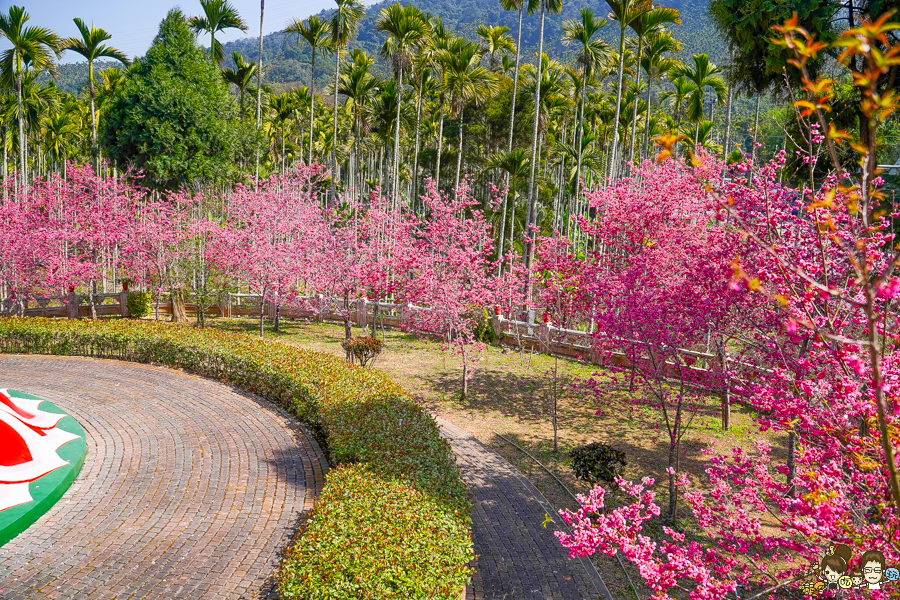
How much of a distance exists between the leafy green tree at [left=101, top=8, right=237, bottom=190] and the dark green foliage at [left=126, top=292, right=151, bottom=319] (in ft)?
16.7

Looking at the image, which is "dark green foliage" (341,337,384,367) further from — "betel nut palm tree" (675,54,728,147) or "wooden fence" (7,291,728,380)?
"betel nut palm tree" (675,54,728,147)

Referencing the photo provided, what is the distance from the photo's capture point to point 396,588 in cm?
504

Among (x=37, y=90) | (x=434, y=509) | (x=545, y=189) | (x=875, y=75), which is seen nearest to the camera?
(x=875, y=75)

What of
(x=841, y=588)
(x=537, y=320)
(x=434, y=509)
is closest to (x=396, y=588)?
(x=434, y=509)

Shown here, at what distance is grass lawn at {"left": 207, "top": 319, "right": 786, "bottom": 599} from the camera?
32.0ft

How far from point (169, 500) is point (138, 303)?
55.3 feet

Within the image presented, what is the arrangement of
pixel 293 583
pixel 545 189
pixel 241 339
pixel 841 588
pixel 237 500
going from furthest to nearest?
pixel 545 189
pixel 241 339
pixel 237 500
pixel 293 583
pixel 841 588

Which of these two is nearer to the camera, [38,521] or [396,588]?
[396,588]

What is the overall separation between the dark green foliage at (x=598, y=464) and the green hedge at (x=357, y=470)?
6.68 ft

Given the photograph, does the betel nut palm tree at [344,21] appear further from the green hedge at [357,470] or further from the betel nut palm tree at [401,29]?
the green hedge at [357,470]

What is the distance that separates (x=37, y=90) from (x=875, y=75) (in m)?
40.5

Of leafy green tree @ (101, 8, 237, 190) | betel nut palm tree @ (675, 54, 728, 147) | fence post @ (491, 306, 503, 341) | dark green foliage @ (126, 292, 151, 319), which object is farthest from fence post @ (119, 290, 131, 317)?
betel nut palm tree @ (675, 54, 728, 147)

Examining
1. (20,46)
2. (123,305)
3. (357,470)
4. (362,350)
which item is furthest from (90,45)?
(357,470)

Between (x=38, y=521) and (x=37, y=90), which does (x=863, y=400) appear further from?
(x=37, y=90)
